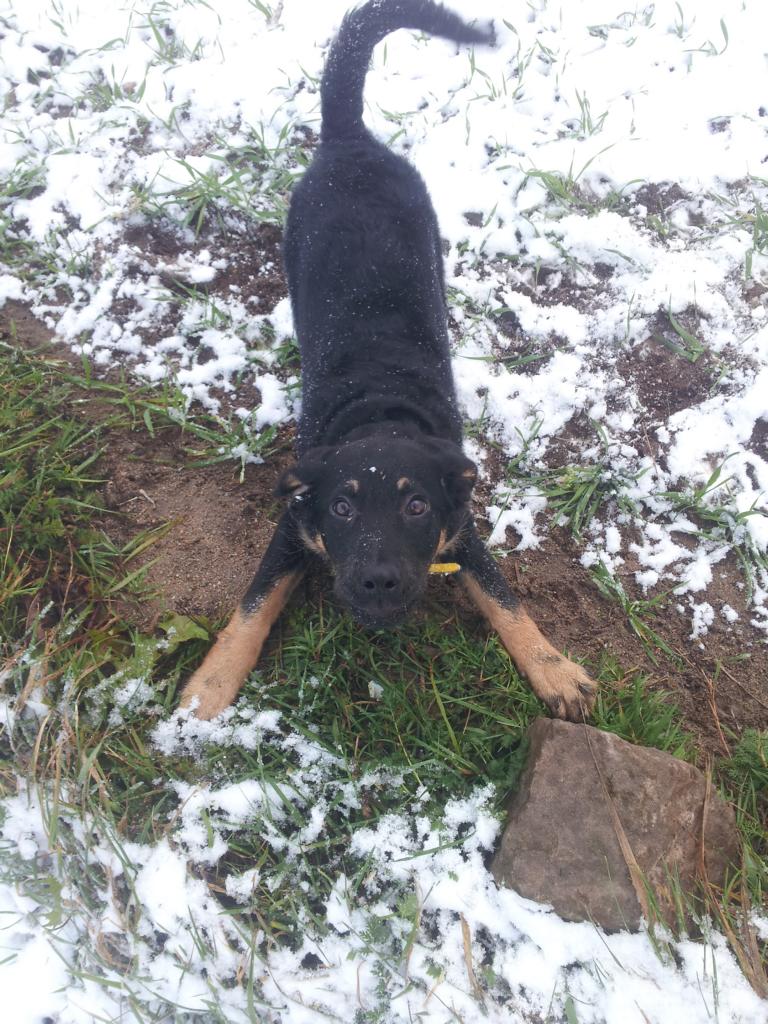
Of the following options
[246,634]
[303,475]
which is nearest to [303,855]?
[246,634]

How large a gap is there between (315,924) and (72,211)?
4025 mm

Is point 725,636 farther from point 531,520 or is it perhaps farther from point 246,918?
point 246,918

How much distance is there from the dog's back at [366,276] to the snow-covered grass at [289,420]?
1.78ft

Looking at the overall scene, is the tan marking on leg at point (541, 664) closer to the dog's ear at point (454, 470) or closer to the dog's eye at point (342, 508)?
the dog's ear at point (454, 470)

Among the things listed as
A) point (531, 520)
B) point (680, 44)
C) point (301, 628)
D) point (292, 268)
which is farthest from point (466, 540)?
point (680, 44)

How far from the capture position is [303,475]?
2488 mm

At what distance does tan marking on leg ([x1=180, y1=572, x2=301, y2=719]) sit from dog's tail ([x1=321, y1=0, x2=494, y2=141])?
2357 mm

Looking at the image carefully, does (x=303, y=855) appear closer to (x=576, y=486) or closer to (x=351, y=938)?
(x=351, y=938)

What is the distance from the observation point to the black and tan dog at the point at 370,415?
2355mm

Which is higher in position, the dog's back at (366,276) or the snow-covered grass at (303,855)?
the dog's back at (366,276)

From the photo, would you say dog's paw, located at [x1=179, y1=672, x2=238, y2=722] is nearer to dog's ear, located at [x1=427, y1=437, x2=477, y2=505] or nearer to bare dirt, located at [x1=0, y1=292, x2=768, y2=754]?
bare dirt, located at [x1=0, y1=292, x2=768, y2=754]

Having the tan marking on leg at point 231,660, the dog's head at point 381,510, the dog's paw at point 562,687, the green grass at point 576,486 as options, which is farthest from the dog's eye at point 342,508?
the green grass at point 576,486

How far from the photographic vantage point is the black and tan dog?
236 cm

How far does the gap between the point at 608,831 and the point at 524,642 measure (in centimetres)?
73
